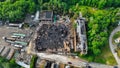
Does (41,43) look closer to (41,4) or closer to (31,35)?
(31,35)

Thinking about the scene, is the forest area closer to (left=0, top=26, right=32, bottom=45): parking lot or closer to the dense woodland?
(left=0, top=26, right=32, bottom=45): parking lot

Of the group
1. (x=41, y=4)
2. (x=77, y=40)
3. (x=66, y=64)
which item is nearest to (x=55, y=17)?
(x=41, y=4)

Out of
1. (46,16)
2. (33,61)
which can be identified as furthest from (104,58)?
(46,16)

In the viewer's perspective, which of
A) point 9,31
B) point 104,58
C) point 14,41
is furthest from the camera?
point 9,31

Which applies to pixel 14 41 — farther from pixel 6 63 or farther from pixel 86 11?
pixel 86 11

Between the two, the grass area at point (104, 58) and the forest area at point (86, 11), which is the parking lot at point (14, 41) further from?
the grass area at point (104, 58)
